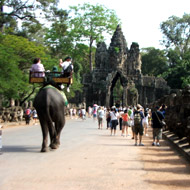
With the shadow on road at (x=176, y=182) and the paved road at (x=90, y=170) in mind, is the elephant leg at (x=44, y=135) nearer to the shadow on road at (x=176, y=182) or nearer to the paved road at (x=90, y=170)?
the paved road at (x=90, y=170)

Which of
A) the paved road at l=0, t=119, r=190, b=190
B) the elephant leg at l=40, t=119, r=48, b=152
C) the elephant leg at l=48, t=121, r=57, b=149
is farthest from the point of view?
the elephant leg at l=48, t=121, r=57, b=149

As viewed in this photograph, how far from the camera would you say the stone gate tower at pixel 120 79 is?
2137 inches

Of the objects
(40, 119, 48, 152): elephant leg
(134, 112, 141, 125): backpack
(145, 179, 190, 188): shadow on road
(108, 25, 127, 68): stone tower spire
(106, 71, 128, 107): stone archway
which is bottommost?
(145, 179, 190, 188): shadow on road

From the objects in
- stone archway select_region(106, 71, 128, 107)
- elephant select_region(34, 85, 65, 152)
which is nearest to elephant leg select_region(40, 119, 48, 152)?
elephant select_region(34, 85, 65, 152)

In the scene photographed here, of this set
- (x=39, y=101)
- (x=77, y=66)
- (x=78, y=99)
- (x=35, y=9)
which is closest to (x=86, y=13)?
(x=77, y=66)

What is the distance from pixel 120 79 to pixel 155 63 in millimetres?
25262

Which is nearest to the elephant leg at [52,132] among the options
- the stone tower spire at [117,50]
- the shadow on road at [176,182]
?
the shadow on road at [176,182]

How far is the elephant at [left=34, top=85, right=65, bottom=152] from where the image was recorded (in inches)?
405

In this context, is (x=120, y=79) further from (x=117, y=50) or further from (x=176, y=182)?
(x=176, y=182)

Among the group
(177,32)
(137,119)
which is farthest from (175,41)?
(137,119)

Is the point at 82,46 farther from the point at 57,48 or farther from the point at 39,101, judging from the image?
the point at 39,101

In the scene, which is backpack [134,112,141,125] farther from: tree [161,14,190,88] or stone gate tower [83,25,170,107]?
tree [161,14,190,88]

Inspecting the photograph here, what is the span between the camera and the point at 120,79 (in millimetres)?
54938

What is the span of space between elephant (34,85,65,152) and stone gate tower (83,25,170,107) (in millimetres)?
41676
